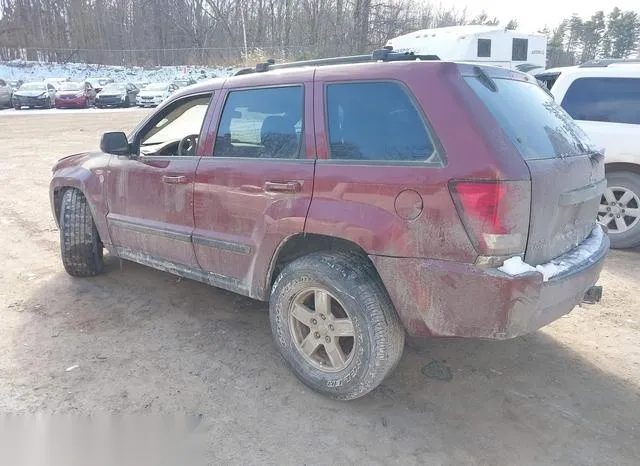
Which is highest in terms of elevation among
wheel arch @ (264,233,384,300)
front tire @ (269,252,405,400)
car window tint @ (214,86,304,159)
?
car window tint @ (214,86,304,159)

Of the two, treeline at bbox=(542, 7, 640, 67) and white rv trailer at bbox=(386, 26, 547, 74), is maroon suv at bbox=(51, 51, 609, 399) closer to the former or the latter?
white rv trailer at bbox=(386, 26, 547, 74)

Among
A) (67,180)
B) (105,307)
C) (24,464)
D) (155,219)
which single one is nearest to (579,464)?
(24,464)

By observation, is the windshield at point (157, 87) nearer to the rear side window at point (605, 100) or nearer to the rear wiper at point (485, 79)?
the rear side window at point (605, 100)

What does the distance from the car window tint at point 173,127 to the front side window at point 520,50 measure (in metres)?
17.2

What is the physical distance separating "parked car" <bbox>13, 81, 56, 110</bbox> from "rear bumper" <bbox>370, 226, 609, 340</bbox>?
2994 cm

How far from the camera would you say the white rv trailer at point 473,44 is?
52.9ft

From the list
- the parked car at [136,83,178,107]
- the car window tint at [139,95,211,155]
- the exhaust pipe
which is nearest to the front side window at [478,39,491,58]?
the car window tint at [139,95,211,155]

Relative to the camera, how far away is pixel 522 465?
7.83ft

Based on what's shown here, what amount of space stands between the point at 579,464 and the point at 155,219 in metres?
3.16

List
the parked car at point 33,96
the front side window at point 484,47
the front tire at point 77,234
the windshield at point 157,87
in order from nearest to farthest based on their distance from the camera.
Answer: the front tire at point 77,234, the front side window at point 484,47, the parked car at point 33,96, the windshield at point 157,87

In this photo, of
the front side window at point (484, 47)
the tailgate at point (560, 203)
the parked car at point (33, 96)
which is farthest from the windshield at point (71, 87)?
the tailgate at point (560, 203)

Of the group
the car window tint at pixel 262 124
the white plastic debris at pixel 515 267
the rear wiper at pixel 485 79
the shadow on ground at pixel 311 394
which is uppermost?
the rear wiper at pixel 485 79

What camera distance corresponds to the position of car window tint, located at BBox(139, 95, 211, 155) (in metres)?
3.81

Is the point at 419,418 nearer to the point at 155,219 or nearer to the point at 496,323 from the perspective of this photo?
the point at 496,323
